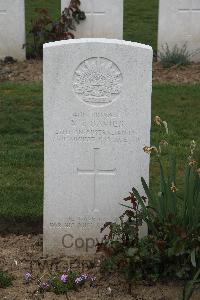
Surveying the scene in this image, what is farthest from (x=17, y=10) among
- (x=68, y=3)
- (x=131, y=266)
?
(x=131, y=266)

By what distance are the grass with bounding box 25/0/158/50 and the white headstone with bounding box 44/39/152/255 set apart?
6613mm

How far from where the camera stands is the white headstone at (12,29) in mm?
9648

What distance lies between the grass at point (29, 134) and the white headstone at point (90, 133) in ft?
2.52

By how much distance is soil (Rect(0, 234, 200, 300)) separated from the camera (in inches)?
166

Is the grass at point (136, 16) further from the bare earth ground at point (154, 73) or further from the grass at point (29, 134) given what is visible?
the grass at point (29, 134)

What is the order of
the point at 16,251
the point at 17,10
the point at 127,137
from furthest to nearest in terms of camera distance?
the point at 17,10 → the point at 16,251 → the point at 127,137

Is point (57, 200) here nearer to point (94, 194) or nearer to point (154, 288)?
point (94, 194)

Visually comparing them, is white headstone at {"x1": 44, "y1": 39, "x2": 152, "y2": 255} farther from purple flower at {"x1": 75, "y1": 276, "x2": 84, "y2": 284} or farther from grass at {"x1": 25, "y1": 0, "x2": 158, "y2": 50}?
grass at {"x1": 25, "y1": 0, "x2": 158, "y2": 50}

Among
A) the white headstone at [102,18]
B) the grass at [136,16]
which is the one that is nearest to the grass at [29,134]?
the white headstone at [102,18]

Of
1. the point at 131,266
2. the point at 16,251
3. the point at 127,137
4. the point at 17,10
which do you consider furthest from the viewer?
the point at 17,10

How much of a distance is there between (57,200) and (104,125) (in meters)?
0.59

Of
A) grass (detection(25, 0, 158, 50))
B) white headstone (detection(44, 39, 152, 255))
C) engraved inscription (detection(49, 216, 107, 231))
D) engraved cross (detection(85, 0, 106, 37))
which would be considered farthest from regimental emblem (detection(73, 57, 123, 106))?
grass (detection(25, 0, 158, 50))

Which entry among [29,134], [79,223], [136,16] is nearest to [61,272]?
[79,223]

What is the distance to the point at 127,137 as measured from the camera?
4.49 m
